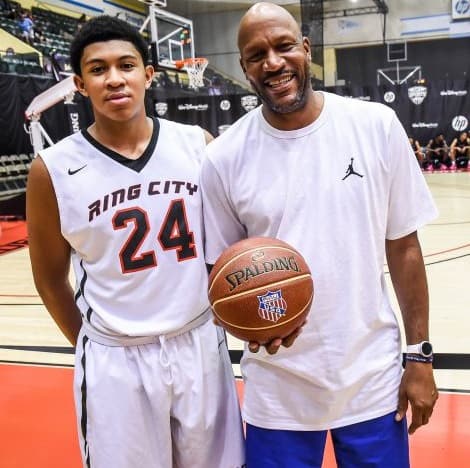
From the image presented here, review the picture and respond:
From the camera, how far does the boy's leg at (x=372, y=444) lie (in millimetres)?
1323

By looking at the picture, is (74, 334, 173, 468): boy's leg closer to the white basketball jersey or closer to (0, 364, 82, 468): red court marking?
the white basketball jersey

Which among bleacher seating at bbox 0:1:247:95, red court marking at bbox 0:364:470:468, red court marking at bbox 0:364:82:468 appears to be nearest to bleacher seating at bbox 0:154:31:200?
bleacher seating at bbox 0:1:247:95

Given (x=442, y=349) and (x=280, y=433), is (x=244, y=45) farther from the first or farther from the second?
(x=442, y=349)

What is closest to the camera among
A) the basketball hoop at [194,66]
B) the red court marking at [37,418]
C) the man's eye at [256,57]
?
the man's eye at [256,57]

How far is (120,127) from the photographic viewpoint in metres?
1.50

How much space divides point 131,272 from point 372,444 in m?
0.72

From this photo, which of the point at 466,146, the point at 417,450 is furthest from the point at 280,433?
the point at 466,146

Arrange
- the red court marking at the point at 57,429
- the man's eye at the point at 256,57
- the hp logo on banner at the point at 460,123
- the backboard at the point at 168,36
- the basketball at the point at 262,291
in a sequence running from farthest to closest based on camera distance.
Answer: the hp logo on banner at the point at 460,123, the backboard at the point at 168,36, the red court marking at the point at 57,429, the man's eye at the point at 256,57, the basketball at the point at 262,291

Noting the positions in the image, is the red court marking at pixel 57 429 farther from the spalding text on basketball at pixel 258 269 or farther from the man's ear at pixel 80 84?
the man's ear at pixel 80 84

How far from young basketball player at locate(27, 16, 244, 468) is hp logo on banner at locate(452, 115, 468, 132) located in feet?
44.1

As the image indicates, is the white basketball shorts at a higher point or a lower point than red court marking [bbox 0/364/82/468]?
higher

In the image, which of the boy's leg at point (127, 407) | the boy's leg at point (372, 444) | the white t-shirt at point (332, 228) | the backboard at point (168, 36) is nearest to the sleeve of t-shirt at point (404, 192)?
the white t-shirt at point (332, 228)

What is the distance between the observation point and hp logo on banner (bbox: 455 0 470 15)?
1792 cm

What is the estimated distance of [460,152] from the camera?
1368 centimetres
